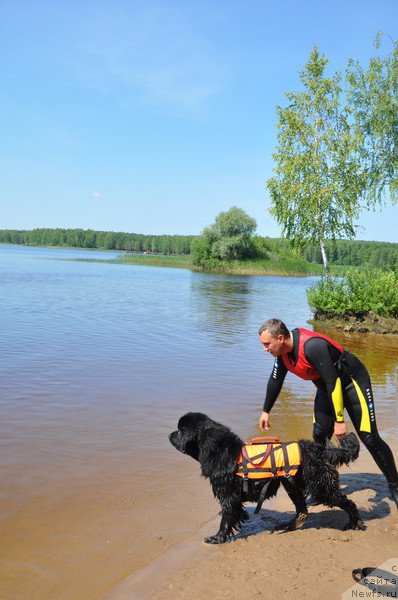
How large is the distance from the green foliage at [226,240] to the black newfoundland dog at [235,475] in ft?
221

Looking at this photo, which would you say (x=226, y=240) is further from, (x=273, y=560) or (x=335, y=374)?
(x=273, y=560)

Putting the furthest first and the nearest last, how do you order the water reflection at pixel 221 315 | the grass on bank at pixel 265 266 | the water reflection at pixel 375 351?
the grass on bank at pixel 265 266, the water reflection at pixel 221 315, the water reflection at pixel 375 351

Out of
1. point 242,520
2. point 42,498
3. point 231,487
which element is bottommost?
point 42,498

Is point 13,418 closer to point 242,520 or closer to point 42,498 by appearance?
point 42,498

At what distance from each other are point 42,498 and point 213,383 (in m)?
5.72

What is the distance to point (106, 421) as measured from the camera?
305 inches

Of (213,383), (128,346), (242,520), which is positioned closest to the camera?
(242,520)

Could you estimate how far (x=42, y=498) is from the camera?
523 centimetres

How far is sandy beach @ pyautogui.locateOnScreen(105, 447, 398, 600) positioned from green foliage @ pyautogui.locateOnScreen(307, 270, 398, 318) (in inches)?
632

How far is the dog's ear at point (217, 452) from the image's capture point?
172 inches

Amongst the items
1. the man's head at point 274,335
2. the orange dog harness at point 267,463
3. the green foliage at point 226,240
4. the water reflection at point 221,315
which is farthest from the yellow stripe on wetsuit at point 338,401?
the green foliage at point 226,240

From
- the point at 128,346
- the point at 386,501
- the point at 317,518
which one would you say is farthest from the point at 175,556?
the point at 128,346

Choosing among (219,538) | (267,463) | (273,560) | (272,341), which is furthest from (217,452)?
(272,341)

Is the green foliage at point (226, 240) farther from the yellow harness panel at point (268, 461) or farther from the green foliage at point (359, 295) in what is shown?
the yellow harness panel at point (268, 461)
